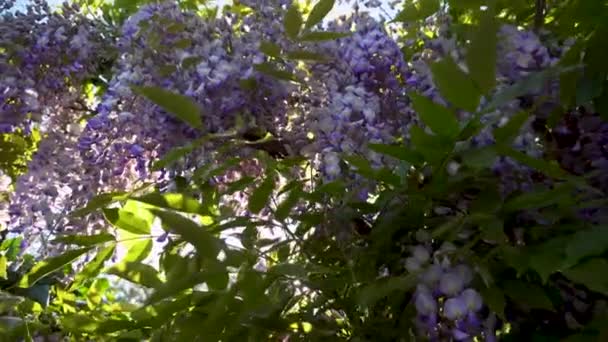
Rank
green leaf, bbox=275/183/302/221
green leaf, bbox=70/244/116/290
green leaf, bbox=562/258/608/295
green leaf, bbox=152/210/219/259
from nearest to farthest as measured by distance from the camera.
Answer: green leaf, bbox=562/258/608/295 → green leaf, bbox=152/210/219/259 → green leaf, bbox=275/183/302/221 → green leaf, bbox=70/244/116/290

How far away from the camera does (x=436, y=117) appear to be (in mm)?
574

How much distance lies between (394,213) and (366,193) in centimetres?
8

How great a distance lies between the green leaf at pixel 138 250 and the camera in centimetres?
85

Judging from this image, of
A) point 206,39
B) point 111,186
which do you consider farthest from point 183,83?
point 111,186

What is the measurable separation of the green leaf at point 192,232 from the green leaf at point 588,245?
277mm

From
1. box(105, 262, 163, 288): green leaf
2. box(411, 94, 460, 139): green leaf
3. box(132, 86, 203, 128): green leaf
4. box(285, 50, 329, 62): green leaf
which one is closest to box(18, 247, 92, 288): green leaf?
box(105, 262, 163, 288): green leaf

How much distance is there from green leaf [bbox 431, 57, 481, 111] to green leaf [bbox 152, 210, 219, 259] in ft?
0.72

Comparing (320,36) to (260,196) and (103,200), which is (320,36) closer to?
(260,196)

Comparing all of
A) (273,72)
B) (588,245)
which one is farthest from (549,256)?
(273,72)

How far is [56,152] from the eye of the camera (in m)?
1.22

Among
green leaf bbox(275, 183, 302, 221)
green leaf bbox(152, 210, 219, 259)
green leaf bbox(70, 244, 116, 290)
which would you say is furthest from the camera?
green leaf bbox(70, 244, 116, 290)

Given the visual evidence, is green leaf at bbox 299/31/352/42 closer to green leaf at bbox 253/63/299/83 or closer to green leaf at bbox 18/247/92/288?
green leaf at bbox 253/63/299/83

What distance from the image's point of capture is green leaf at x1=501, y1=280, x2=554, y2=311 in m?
0.56

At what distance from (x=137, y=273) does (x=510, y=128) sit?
41cm
